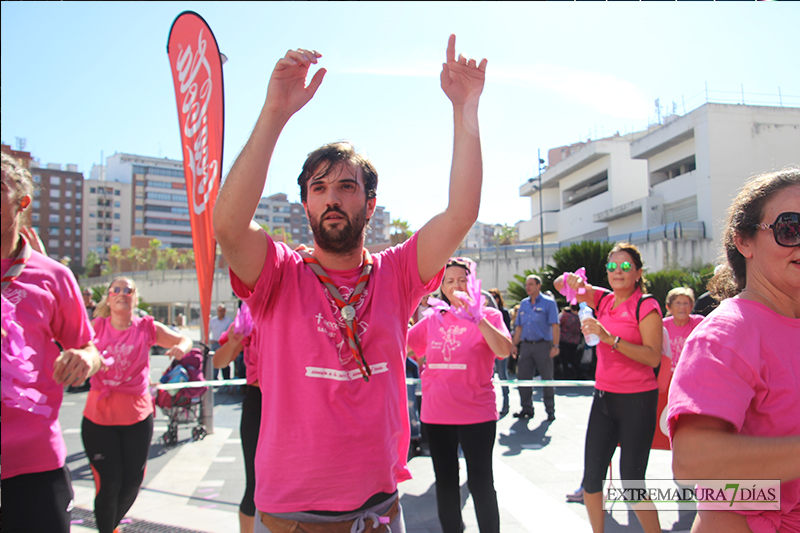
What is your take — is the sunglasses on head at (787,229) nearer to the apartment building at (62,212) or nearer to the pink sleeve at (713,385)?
the pink sleeve at (713,385)

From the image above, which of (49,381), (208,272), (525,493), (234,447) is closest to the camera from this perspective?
(49,381)

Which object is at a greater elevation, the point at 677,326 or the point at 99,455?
the point at 677,326

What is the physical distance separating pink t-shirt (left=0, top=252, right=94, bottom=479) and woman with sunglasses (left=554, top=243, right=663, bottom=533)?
3.06m

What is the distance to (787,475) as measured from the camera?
4.42 feet

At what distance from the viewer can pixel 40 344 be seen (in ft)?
6.23

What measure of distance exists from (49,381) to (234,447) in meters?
5.00

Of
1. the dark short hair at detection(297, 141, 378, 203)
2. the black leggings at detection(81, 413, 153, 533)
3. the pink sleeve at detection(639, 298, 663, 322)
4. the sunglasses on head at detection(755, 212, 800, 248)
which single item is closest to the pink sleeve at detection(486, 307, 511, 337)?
the pink sleeve at detection(639, 298, 663, 322)

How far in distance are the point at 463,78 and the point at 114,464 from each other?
354 cm

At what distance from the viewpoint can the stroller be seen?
6.74 meters

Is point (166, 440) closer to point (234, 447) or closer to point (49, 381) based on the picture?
point (234, 447)

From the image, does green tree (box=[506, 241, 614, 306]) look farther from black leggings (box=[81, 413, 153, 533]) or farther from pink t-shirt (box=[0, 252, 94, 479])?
pink t-shirt (box=[0, 252, 94, 479])

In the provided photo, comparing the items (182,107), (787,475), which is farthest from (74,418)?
(787,475)

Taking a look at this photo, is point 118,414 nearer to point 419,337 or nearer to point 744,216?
point 419,337

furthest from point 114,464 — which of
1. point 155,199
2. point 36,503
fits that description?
point 155,199
